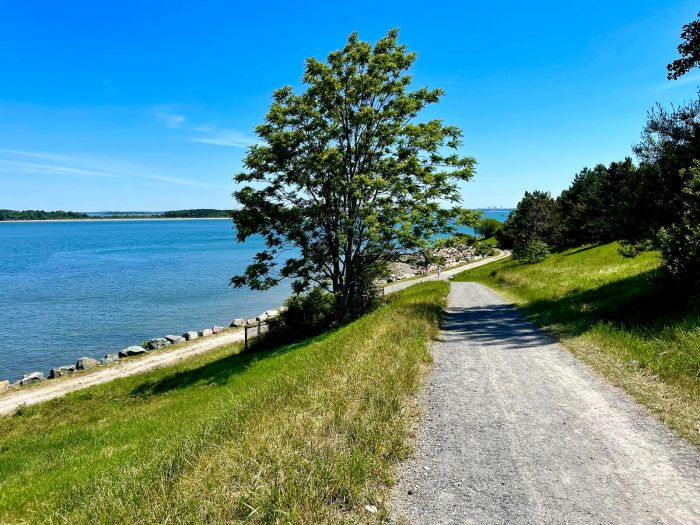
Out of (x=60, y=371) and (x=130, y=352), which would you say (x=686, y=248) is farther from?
(x=60, y=371)

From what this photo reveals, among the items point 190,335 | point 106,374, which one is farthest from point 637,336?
point 190,335

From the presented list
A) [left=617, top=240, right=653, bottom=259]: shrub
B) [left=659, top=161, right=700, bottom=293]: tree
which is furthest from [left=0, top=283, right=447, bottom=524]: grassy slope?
[left=617, top=240, right=653, bottom=259]: shrub

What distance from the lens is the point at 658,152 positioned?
2097cm

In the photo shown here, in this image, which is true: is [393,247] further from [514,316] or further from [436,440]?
[436,440]

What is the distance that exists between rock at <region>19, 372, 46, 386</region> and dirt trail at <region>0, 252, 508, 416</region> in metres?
1.26

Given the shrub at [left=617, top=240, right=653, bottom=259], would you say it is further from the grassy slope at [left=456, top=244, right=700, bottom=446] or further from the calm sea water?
the calm sea water

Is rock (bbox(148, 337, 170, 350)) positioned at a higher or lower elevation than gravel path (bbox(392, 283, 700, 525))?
lower

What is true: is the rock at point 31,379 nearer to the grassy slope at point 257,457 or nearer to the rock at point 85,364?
the rock at point 85,364

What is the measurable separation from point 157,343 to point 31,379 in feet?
28.3

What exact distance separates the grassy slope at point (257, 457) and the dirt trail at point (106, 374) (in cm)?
938

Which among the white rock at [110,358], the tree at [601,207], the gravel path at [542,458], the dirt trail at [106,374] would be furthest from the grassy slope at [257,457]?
the white rock at [110,358]

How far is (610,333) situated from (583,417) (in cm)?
582

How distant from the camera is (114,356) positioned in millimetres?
30219

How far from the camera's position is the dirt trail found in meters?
22.5
